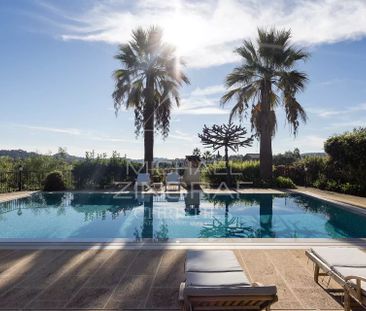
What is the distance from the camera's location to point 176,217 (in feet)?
33.0

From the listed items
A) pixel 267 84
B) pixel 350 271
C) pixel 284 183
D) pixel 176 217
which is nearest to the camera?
pixel 350 271

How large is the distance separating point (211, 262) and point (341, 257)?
1.60 m

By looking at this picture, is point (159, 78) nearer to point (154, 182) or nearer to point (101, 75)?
point (101, 75)

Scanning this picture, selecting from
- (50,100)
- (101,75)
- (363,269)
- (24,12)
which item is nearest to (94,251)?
(363,269)

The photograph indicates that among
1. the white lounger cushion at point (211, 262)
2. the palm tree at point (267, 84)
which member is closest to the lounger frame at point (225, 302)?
the white lounger cushion at point (211, 262)

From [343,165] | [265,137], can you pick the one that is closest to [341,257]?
[343,165]

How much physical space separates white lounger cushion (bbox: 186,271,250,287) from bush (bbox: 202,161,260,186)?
13520 mm

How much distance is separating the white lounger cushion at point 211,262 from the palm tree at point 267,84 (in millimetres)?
12826

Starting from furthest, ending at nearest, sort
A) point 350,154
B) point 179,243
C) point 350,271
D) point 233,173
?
point 233,173
point 350,154
point 179,243
point 350,271

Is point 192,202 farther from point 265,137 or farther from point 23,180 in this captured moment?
point 23,180

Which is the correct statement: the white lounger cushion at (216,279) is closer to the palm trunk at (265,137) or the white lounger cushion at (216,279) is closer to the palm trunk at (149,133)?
the palm trunk at (265,137)

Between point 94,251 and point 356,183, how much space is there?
11.9 m

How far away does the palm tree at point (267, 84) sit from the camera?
15680 mm

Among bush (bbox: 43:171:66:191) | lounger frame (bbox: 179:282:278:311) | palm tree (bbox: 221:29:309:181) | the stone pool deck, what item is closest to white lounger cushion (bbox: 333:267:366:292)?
the stone pool deck
